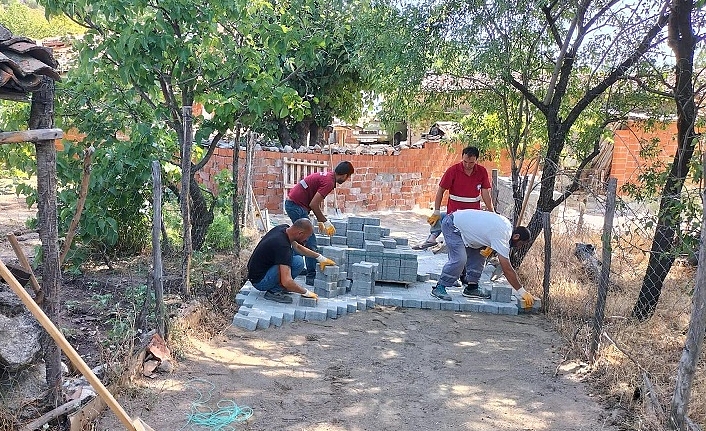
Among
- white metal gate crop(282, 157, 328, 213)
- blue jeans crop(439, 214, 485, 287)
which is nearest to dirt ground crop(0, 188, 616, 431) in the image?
blue jeans crop(439, 214, 485, 287)

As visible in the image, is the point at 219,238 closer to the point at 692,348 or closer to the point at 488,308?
the point at 488,308

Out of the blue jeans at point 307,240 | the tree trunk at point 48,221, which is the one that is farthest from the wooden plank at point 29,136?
the blue jeans at point 307,240

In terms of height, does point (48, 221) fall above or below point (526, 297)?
above

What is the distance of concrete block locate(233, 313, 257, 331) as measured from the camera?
5.64 meters

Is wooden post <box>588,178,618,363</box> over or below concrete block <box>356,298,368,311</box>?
over

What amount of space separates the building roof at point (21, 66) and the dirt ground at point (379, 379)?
2089mm

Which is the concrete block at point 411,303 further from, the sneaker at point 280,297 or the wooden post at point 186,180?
the wooden post at point 186,180

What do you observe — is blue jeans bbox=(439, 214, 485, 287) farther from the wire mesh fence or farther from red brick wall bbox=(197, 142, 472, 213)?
red brick wall bbox=(197, 142, 472, 213)

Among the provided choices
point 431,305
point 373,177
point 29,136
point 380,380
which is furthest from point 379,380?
point 373,177

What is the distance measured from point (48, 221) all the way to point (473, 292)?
4.67 m

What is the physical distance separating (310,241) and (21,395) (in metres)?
3.87

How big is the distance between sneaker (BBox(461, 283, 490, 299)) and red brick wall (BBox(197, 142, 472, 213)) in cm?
636

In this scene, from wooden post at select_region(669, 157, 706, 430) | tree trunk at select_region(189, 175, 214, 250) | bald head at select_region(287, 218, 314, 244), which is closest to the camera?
wooden post at select_region(669, 157, 706, 430)

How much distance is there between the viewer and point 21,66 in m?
3.21
